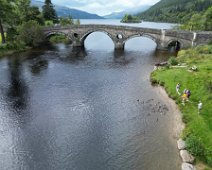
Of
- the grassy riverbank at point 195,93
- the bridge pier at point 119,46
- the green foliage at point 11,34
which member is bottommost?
the bridge pier at point 119,46

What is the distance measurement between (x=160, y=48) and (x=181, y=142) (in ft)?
166

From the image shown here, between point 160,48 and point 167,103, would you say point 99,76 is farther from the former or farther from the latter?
point 160,48

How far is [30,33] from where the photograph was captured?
239 ft

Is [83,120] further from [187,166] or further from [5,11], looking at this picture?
[5,11]

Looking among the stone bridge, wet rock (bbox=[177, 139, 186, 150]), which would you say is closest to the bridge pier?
the stone bridge

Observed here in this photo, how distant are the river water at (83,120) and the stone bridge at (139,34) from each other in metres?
20.2

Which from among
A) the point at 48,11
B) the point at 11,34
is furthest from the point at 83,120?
the point at 48,11

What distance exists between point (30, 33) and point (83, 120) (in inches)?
2070

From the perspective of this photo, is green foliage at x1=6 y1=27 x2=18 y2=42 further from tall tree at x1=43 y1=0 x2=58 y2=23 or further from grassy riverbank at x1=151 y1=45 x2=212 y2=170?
grassy riverbank at x1=151 y1=45 x2=212 y2=170

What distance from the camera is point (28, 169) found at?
20.5 m

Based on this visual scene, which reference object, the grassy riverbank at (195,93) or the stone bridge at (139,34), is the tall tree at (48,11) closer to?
the stone bridge at (139,34)

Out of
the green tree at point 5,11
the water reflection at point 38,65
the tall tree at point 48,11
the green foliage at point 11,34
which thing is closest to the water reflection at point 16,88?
the water reflection at point 38,65

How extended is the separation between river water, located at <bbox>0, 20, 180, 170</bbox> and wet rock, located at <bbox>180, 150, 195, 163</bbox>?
0.56 metres

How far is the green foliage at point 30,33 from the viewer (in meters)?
71.7
